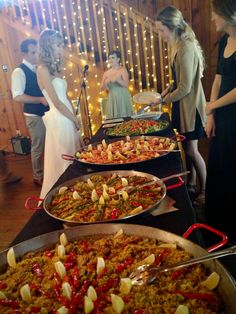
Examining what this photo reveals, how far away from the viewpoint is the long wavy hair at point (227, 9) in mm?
1727

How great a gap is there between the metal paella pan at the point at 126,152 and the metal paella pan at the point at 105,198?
0.17m

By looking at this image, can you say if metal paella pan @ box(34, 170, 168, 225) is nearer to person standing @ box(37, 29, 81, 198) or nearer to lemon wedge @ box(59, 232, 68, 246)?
lemon wedge @ box(59, 232, 68, 246)

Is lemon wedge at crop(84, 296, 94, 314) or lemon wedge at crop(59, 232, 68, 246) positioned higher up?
lemon wedge at crop(59, 232, 68, 246)

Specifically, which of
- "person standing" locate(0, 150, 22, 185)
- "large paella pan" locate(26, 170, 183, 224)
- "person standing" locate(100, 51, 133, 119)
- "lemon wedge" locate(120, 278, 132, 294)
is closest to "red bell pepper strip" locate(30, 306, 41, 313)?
"lemon wedge" locate(120, 278, 132, 294)

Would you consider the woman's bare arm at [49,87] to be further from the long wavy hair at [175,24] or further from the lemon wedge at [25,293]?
the lemon wedge at [25,293]

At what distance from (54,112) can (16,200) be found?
134 cm

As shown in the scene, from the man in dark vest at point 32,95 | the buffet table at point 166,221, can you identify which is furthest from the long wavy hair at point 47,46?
the buffet table at point 166,221

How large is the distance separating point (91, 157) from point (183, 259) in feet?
3.37

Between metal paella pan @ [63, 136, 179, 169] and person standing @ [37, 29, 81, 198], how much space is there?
74 centimetres

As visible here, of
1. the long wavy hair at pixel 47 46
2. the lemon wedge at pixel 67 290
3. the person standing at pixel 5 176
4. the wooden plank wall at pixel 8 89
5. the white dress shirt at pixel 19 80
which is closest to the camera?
the lemon wedge at pixel 67 290

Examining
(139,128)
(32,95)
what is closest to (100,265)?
(139,128)

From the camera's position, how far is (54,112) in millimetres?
2691

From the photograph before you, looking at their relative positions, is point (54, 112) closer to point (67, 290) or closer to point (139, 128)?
point (139, 128)

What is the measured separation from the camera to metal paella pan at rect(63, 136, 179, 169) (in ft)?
5.24
